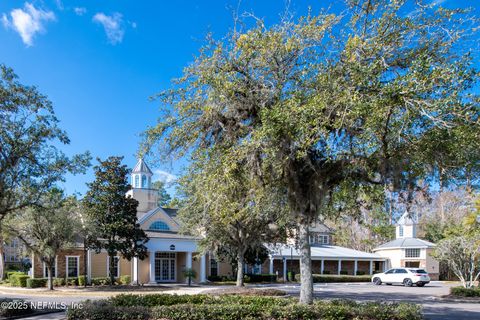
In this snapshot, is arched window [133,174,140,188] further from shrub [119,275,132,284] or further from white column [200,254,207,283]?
shrub [119,275,132,284]

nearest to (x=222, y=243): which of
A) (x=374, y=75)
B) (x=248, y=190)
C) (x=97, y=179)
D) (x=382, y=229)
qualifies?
(x=97, y=179)

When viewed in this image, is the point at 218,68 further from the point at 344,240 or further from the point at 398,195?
the point at 344,240

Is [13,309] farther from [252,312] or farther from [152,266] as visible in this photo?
[152,266]

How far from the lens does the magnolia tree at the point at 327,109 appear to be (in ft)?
33.9

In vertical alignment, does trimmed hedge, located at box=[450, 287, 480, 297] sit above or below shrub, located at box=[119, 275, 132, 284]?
above

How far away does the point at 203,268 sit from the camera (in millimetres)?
38906

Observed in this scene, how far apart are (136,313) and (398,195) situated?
27.3 ft

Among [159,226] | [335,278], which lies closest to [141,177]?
[159,226]

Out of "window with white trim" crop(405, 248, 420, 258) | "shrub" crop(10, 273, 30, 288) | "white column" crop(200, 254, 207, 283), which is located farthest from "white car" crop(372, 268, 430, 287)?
"shrub" crop(10, 273, 30, 288)

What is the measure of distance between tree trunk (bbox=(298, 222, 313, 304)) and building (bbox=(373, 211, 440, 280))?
37115 mm

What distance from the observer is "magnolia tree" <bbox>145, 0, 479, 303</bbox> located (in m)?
10.3

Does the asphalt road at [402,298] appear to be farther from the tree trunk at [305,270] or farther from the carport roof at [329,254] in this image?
the carport roof at [329,254]

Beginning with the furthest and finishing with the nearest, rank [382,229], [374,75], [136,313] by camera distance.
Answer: [382,229], [136,313], [374,75]

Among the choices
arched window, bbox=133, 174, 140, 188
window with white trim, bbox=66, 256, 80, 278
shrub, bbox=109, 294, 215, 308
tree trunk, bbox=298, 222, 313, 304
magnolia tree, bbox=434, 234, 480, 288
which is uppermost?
arched window, bbox=133, 174, 140, 188
